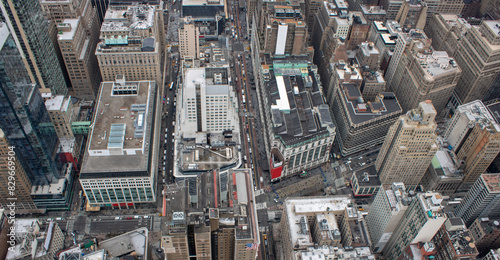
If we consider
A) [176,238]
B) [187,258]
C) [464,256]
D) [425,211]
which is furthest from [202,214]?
[464,256]

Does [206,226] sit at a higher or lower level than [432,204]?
lower

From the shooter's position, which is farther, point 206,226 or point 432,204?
point 432,204

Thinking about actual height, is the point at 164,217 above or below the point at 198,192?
below

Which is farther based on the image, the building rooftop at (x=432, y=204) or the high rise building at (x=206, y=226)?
the building rooftop at (x=432, y=204)

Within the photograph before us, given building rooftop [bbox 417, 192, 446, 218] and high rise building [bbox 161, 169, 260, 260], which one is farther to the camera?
building rooftop [bbox 417, 192, 446, 218]

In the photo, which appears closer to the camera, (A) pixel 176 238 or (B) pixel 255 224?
(A) pixel 176 238

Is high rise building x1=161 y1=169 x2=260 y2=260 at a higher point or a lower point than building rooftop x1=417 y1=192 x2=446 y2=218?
lower

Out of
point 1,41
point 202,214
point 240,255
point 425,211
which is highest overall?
point 1,41

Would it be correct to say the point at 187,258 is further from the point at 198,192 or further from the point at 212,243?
the point at 198,192

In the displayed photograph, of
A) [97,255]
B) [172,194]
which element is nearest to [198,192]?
[172,194]

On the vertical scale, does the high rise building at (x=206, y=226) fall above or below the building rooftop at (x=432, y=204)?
below
